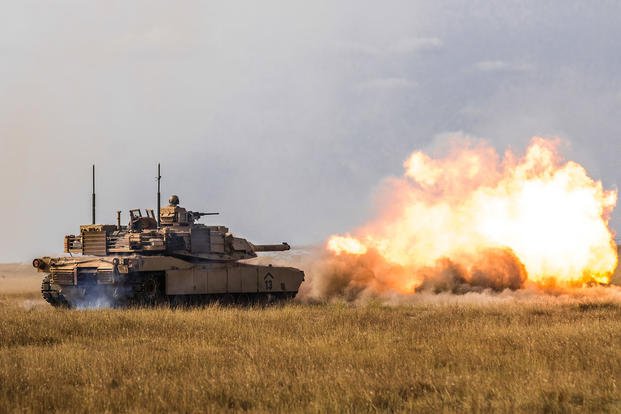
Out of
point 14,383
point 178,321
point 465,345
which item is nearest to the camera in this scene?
point 14,383

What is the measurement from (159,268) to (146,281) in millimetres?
654

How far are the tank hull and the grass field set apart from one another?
17.4ft

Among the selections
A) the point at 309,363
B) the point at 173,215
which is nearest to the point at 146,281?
the point at 173,215

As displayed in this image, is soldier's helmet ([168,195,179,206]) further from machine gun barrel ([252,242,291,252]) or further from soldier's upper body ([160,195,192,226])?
machine gun barrel ([252,242,291,252])

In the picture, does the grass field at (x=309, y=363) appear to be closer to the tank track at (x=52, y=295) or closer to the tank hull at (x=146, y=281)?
the tank hull at (x=146, y=281)

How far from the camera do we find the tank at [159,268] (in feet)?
105

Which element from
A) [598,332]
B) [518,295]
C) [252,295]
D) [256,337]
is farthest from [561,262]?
[256,337]

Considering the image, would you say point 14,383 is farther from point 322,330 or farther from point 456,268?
point 456,268

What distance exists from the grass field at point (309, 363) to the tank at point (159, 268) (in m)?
5.54

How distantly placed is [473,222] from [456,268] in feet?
9.83

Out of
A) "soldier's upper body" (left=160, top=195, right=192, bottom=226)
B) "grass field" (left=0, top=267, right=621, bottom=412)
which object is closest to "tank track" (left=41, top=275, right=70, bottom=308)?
"soldier's upper body" (left=160, top=195, right=192, bottom=226)

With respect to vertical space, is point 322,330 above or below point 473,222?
below

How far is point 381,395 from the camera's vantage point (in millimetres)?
13086

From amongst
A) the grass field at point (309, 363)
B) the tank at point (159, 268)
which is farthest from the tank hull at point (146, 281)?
the grass field at point (309, 363)
